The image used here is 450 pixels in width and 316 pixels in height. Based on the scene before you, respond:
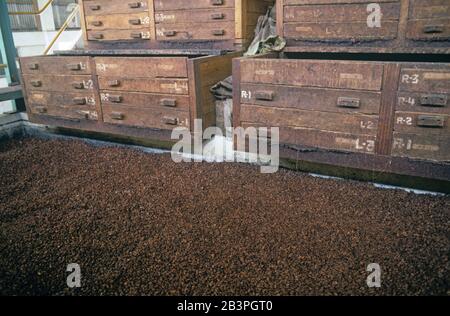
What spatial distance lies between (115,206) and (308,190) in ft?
4.59

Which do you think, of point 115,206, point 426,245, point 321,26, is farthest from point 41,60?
point 426,245

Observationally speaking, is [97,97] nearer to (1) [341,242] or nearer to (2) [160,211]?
(2) [160,211]

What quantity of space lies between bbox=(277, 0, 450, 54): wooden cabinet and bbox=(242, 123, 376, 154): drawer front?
2.48ft

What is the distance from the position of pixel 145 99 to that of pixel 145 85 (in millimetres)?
130

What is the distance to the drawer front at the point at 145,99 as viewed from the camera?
318cm

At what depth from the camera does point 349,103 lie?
8.25 feet

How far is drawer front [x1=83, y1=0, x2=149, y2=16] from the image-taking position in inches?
164

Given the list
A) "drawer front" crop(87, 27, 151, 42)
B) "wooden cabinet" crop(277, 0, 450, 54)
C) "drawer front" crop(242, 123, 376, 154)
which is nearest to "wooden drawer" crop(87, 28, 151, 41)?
"drawer front" crop(87, 27, 151, 42)

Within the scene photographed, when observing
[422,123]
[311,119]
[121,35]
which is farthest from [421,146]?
[121,35]

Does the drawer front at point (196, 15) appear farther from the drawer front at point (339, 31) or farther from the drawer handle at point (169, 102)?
the drawer handle at point (169, 102)

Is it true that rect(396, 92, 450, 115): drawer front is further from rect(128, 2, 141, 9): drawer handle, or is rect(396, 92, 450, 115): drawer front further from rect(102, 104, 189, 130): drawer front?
rect(128, 2, 141, 9): drawer handle

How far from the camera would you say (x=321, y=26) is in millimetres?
2975

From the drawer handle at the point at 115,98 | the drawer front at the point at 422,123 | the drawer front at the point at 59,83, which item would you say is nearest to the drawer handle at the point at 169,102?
the drawer handle at the point at 115,98
